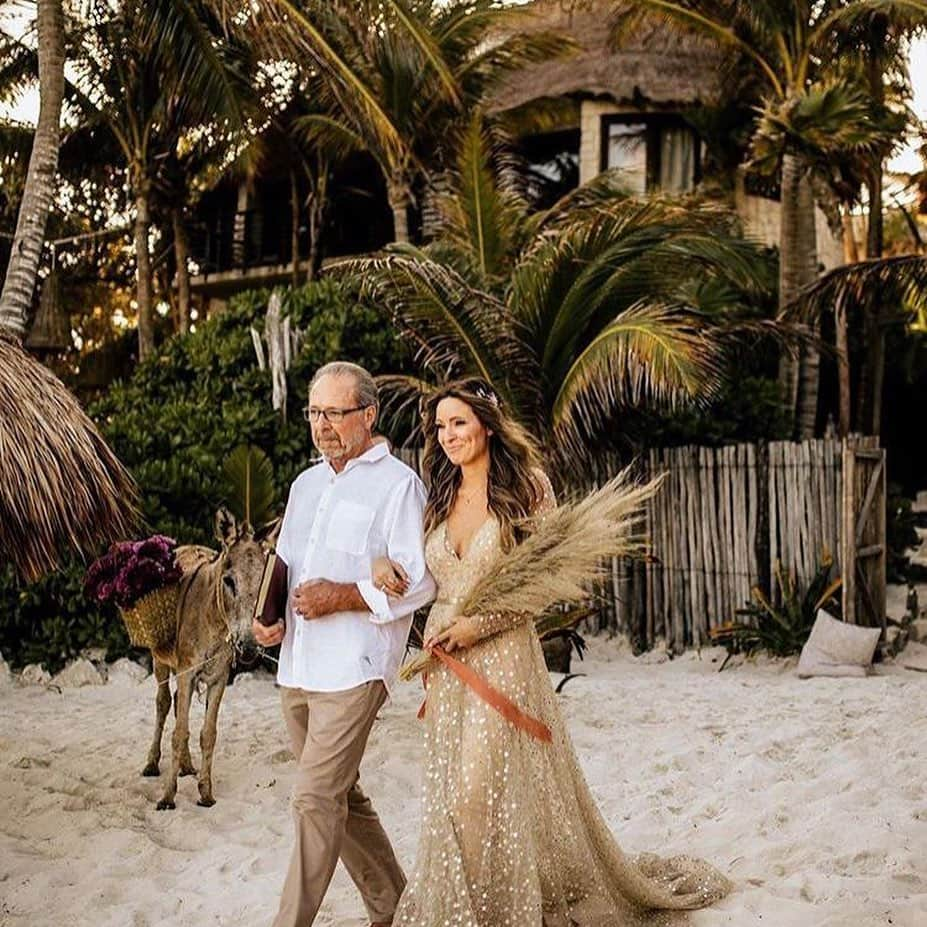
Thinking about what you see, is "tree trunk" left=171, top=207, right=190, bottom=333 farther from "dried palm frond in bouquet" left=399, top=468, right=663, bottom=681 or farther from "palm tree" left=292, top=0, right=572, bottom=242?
"dried palm frond in bouquet" left=399, top=468, right=663, bottom=681

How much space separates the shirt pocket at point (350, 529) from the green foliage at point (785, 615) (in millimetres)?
6308

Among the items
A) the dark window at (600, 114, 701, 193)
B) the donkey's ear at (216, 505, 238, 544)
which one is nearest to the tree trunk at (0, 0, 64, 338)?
the donkey's ear at (216, 505, 238, 544)

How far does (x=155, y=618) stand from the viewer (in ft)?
18.0

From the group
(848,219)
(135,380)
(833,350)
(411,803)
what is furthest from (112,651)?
(848,219)

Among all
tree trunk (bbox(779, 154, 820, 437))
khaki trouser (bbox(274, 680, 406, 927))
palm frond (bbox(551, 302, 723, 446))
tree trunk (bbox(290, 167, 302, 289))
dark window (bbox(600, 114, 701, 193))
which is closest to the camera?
khaki trouser (bbox(274, 680, 406, 927))

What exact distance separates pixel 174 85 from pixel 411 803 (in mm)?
9342

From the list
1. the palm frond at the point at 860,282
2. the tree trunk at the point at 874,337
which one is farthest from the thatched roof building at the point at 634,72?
the palm frond at the point at 860,282

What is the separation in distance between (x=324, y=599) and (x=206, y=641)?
2541mm

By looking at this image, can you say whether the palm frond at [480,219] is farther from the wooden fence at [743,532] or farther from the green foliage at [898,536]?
the green foliage at [898,536]

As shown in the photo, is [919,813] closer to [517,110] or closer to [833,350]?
[833,350]

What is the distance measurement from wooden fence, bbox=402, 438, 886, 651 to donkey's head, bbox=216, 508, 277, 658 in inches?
167

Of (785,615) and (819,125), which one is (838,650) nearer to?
(785,615)

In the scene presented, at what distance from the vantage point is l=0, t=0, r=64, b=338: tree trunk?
29.6 ft

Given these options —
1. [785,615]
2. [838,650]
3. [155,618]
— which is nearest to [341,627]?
[155,618]
